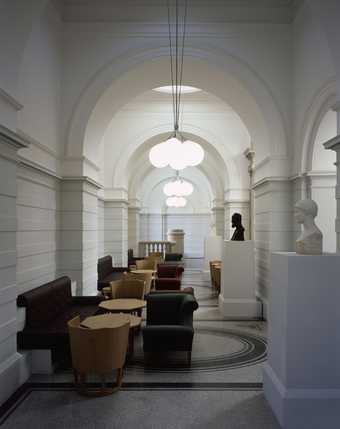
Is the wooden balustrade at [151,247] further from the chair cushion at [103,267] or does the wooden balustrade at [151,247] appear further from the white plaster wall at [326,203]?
→ the white plaster wall at [326,203]

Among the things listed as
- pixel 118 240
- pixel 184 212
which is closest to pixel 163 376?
pixel 118 240

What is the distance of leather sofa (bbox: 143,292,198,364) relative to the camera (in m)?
5.27

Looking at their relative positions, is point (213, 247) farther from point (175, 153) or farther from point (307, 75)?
point (307, 75)

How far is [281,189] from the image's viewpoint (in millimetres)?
7832

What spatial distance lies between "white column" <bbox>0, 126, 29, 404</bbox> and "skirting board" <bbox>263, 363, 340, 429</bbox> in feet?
9.26

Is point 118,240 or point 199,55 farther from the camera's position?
point 118,240

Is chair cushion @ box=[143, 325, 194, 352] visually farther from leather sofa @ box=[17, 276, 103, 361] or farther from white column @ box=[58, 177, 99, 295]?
white column @ box=[58, 177, 99, 295]

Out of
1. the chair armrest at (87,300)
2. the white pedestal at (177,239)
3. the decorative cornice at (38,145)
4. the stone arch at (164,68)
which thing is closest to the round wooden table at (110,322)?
the chair armrest at (87,300)

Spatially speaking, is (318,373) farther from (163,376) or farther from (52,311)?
(52,311)

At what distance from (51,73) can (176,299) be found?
4.58 meters

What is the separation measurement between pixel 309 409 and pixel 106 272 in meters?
8.63

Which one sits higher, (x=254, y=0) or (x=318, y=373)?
(x=254, y=0)

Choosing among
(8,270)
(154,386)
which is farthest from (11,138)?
(154,386)

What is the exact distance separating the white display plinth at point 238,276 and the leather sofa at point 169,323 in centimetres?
229
